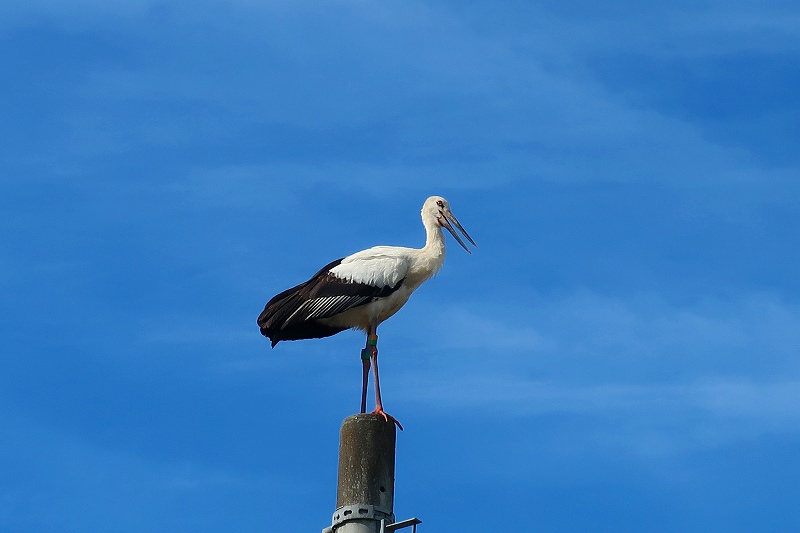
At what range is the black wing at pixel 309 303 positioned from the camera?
1517 cm

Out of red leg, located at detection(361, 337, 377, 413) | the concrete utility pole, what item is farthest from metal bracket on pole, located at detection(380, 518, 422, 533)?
red leg, located at detection(361, 337, 377, 413)

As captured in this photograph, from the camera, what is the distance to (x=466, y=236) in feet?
55.8

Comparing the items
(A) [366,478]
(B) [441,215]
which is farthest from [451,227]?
(A) [366,478]

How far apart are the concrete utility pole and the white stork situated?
16.2ft

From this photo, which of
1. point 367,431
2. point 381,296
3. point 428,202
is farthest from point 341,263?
point 367,431

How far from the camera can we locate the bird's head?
55.4 ft

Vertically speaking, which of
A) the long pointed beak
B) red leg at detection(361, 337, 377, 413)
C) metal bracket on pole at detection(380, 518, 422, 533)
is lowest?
metal bracket on pole at detection(380, 518, 422, 533)

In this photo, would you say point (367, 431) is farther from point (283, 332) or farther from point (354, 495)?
point (283, 332)

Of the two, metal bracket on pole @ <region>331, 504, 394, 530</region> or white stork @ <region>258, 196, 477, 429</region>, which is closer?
metal bracket on pole @ <region>331, 504, 394, 530</region>

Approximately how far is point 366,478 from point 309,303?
6078 mm

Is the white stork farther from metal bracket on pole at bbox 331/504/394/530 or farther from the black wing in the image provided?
metal bracket on pole at bbox 331/504/394/530

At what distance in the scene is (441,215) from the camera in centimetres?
1692

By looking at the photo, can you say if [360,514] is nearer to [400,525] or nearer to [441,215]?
[400,525]

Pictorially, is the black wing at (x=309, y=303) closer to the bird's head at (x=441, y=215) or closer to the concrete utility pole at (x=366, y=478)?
the bird's head at (x=441, y=215)
